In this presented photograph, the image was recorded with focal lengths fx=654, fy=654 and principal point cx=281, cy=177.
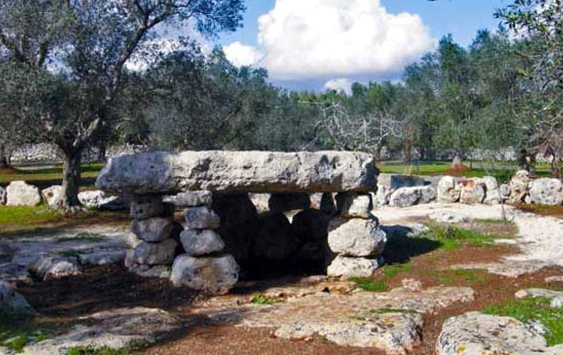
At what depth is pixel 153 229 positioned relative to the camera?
1251 cm

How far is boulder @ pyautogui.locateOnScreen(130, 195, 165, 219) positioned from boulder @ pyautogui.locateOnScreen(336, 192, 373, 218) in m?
3.67

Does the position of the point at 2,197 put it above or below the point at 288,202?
below

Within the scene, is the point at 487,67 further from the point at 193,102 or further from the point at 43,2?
the point at 43,2

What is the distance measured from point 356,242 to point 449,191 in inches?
534

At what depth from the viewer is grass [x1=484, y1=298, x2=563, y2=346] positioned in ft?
26.1

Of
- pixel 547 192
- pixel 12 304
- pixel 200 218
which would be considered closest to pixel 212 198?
pixel 200 218

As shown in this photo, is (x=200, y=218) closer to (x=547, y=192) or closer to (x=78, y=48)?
(x=78, y=48)

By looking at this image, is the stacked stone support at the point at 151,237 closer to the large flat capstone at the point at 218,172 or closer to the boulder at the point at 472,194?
the large flat capstone at the point at 218,172

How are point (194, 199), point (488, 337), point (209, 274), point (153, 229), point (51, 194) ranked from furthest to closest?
point (51, 194), point (153, 229), point (194, 199), point (209, 274), point (488, 337)

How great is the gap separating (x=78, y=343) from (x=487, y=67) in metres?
32.5

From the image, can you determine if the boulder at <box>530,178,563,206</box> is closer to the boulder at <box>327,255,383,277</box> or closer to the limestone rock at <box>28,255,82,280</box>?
the boulder at <box>327,255,383,277</box>

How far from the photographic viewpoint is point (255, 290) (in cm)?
1175

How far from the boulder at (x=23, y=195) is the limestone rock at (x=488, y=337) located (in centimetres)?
2048

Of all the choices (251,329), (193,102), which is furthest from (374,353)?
(193,102)
